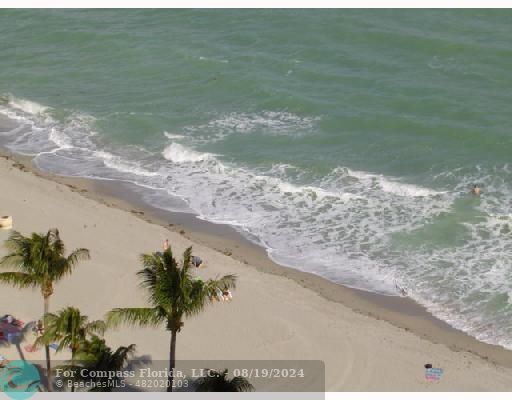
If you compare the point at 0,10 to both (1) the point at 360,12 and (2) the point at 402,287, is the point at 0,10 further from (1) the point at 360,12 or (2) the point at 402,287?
(2) the point at 402,287

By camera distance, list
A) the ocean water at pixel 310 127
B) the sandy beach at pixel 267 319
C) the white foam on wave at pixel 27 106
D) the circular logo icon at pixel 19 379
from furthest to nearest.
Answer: the white foam on wave at pixel 27 106 → the ocean water at pixel 310 127 → the sandy beach at pixel 267 319 → the circular logo icon at pixel 19 379

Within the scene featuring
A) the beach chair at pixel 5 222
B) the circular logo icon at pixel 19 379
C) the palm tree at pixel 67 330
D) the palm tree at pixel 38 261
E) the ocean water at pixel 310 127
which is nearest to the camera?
the palm tree at pixel 67 330

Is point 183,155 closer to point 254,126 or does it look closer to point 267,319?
point 254,126

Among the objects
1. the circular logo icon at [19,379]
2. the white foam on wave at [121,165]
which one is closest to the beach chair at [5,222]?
the white foam on wave at [121,165]

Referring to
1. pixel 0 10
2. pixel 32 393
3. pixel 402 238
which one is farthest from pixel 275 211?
pixel 0 10

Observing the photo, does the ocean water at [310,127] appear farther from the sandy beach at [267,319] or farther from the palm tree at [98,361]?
the palm tree at [98,361]

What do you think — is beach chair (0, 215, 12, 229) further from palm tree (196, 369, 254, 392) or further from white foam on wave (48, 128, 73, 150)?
palm tree (196, 369, 254, 392)

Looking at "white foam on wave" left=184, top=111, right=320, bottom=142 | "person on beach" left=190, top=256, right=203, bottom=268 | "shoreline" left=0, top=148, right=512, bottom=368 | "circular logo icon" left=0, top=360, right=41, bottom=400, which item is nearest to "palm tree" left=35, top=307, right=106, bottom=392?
"circular logo icon" left=0, top=360, right=41, bottom=400
